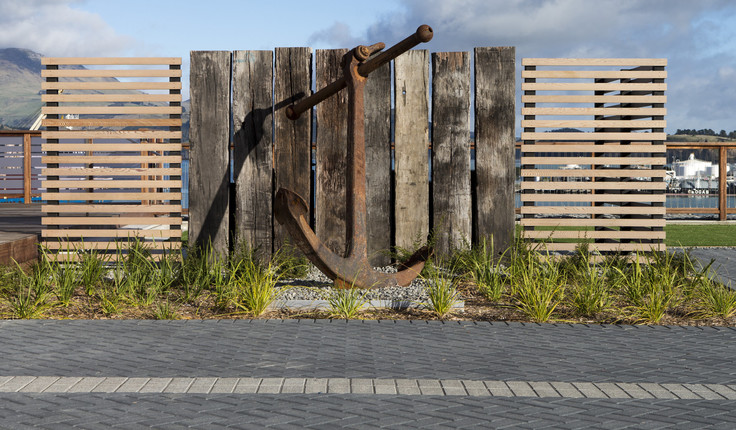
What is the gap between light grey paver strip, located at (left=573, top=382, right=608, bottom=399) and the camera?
146 inches

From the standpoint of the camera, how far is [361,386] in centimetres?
381

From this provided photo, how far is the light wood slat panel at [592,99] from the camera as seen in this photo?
26.4 ft

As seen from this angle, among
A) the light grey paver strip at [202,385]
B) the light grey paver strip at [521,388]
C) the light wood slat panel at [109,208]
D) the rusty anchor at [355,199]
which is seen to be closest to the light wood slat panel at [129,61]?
the light wood slat panel at [109,208]

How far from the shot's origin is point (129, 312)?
593 cm

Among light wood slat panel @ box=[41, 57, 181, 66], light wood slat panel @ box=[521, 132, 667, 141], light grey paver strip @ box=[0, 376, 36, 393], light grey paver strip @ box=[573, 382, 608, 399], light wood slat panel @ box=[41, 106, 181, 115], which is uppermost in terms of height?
light wood slat panel @ box=[41, 57, 181, 66]

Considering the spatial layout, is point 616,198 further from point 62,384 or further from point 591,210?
point 62,384

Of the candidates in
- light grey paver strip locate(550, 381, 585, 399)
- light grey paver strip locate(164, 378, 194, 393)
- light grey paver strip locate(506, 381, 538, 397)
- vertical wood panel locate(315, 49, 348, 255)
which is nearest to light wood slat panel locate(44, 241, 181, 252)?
vertical wood panel locate(315, 49, 348, 255)

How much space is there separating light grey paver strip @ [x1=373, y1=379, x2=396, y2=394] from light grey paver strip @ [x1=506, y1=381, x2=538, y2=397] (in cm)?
63

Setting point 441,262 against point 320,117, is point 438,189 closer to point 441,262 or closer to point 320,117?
point 441,262

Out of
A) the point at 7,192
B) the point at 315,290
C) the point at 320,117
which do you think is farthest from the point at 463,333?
the point at 7,192

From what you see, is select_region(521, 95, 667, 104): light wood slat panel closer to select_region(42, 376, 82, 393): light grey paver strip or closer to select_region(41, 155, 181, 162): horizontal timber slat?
select_region(41, 155, 181, 162): horizontal timber slat

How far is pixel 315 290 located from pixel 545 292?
2068 millimetres

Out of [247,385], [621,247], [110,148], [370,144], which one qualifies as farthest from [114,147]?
[621,247]

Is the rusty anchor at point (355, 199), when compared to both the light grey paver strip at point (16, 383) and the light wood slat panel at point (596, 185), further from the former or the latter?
the light grey paver strip at point (16, 383)
